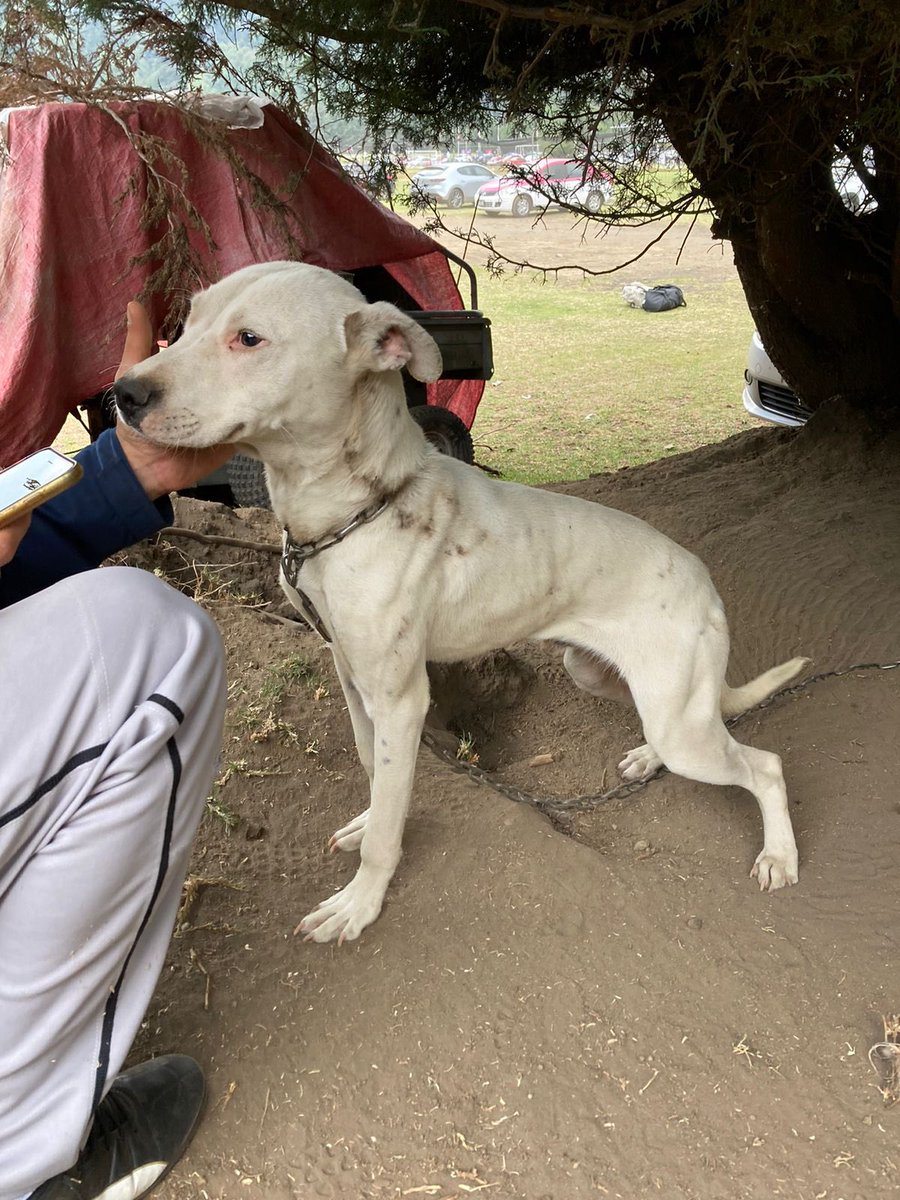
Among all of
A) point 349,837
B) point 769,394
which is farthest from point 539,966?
point 769,394

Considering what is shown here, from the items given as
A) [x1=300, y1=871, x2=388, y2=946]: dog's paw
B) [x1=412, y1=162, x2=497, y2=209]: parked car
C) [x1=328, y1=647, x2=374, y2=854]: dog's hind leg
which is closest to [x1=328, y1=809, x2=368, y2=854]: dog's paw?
[x1=328, y1=647, x2=374, y2=854]: dog's hind leg

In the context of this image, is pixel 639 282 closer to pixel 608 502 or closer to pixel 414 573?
pixel 608 502

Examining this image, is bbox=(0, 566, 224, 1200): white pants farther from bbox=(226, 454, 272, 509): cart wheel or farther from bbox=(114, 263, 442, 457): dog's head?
bbox=(226, 454, 272, 509): cart wheel

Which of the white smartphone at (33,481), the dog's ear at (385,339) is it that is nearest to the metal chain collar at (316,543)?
the dog's ear at (385,339)

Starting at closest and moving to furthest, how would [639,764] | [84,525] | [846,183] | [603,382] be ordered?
[84,525] < [639,764] < [846,183] < [603,382]

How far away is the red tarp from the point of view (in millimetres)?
4781

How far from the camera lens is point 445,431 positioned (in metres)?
6.41

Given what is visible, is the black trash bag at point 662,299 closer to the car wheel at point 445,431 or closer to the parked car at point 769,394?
the parked car at point 769,394

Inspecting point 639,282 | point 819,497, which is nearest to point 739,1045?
point 819,497

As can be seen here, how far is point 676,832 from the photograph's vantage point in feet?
11.2

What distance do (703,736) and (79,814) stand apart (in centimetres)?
203

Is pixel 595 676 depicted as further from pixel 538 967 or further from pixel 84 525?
pixel 84 525

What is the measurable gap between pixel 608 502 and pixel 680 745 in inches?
133

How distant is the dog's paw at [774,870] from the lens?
10.3ft
